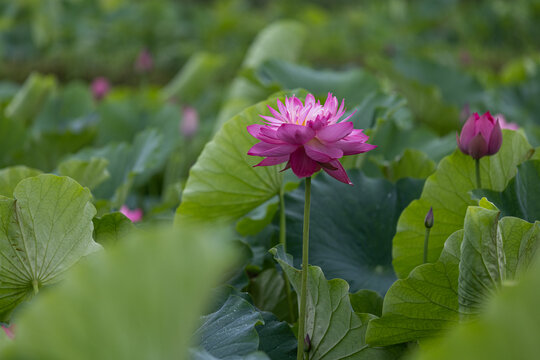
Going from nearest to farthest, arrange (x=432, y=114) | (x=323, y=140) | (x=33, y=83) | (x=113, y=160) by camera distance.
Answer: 1. (x=323, y=140)
2. (x=113, y=160)
3. (x=33, y=83)
4. (x=432, y=114)

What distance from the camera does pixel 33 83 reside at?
1.61 metres

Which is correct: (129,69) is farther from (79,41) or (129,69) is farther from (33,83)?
(33,83)

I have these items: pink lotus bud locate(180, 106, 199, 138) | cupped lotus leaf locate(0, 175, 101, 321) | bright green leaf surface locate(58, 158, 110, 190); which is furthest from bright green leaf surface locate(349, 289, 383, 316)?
pink lotus bud locate(180, 106, 199, 138)

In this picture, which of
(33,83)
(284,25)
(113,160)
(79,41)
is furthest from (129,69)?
(113,160)

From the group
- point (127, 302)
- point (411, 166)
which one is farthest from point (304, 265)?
point (411, 166)

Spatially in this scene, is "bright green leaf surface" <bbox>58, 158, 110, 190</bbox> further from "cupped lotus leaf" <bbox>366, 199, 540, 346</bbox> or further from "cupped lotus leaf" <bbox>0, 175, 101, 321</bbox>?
"cupped lotus leaf" <bbox>366, 199, 540, 346</bbox>

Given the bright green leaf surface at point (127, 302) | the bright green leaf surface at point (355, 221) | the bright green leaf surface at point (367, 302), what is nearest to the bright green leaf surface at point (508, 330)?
the bright green leaf surface at point (127, 302)

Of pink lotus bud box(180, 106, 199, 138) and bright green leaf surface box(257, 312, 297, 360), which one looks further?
pink lotus bud box(180, 106, 199, 138)

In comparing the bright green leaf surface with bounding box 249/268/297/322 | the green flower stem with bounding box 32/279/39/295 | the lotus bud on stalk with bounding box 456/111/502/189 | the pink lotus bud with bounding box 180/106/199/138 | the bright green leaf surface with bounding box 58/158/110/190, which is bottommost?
the pink lotus bud with bounding box 180/106/199/138

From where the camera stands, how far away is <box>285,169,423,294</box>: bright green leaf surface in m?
0.84

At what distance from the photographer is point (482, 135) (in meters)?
0.74

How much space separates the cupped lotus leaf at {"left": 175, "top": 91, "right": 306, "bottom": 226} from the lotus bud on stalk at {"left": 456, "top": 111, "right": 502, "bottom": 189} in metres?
0.24

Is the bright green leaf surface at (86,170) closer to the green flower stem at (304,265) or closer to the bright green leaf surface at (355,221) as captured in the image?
the bright green leaf surface at (355,221)

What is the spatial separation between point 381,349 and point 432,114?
124 cm
